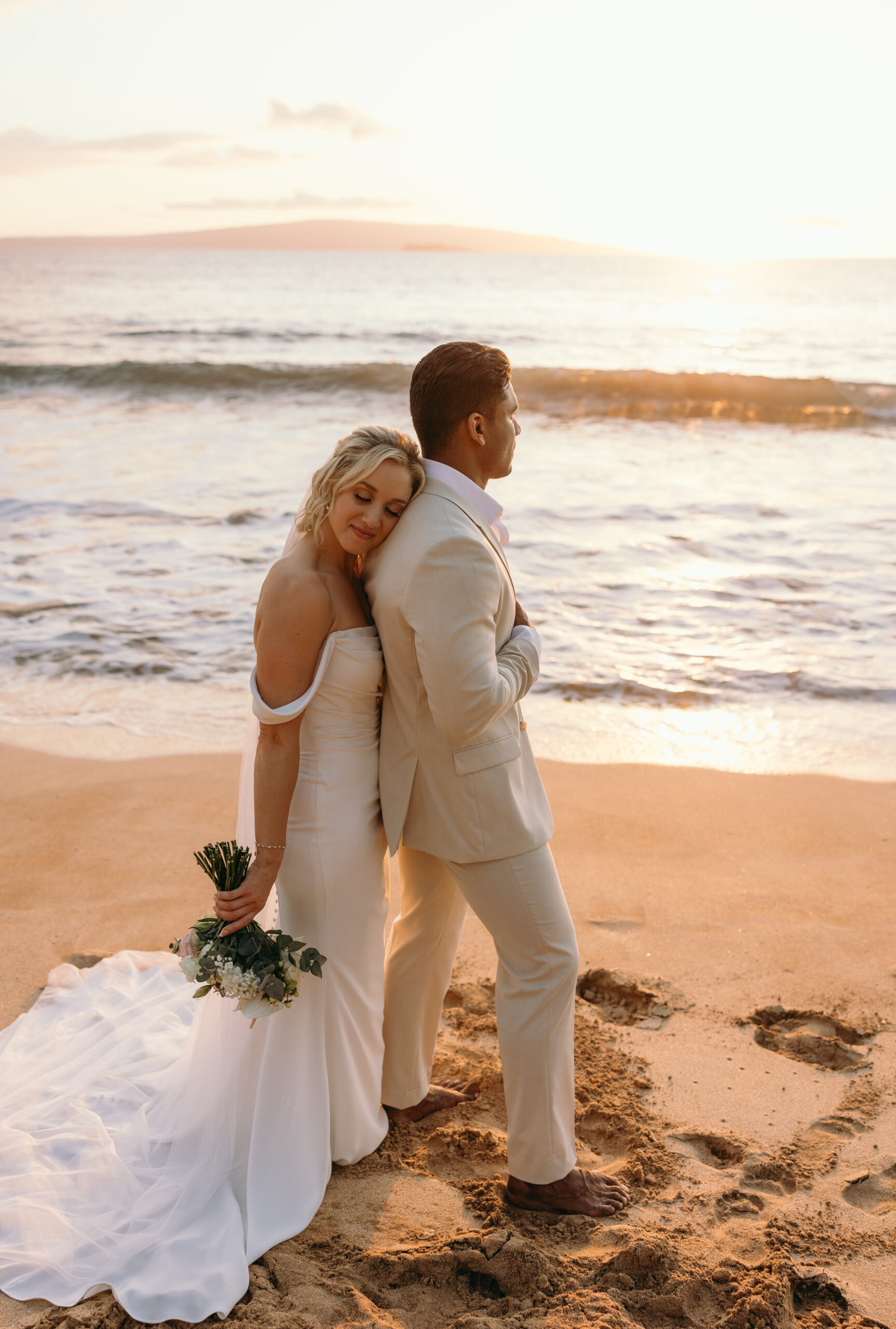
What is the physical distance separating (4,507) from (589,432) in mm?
10083

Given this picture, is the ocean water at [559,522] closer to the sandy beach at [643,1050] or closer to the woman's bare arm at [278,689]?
the sandy beach at [643,1050]

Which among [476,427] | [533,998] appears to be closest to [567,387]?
[476,427]

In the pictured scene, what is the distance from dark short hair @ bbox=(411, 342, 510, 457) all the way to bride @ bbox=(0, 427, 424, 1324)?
106mm

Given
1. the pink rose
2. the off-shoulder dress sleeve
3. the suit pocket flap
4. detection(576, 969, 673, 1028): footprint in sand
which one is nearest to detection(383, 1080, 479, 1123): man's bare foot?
detection(576, 969, 673, 1028): footprint in sand

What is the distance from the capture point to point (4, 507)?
441 inches

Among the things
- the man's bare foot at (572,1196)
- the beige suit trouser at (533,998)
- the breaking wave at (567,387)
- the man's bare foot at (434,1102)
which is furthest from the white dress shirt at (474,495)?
the breaking wave at (567,387)

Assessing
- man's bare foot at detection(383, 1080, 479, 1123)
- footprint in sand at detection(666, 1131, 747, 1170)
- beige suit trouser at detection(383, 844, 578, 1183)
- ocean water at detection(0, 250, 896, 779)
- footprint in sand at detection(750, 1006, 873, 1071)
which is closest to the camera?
beige suit trouser at detection(383, 844, 578, 1183)

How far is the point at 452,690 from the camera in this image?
2.46m

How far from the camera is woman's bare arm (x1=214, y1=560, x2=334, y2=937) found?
263 cm

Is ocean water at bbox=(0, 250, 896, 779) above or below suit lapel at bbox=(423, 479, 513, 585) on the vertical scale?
below

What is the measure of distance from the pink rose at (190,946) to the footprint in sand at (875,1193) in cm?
189

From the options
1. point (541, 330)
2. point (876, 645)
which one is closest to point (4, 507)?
point (876, 645)

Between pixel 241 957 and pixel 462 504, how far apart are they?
4.19ft

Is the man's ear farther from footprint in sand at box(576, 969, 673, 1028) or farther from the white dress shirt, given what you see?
footprint in sand at box(576, 969, 673, 1028)
